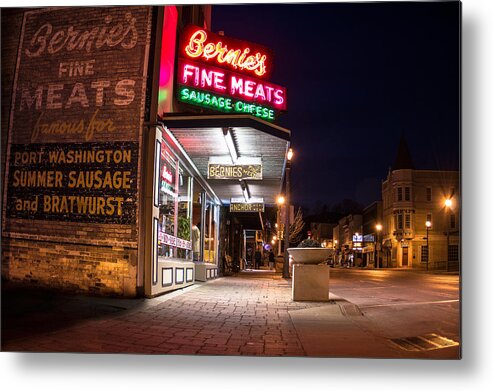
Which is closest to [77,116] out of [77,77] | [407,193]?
[77,77]

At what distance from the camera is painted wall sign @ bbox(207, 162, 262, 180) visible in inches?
483

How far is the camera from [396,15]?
7168 millimetres

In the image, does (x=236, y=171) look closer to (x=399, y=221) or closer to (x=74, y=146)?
(x=74, y=146)

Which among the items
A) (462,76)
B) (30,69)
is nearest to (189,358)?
(462,76)

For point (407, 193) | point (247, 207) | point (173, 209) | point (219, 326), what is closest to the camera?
point (219, 326)

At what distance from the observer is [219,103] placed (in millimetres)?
12789

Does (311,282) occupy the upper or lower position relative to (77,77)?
lower

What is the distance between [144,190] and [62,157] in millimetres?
1552

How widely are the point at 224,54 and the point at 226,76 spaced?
1.02 meters

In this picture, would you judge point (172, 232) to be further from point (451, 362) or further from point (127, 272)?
point (451, 362)

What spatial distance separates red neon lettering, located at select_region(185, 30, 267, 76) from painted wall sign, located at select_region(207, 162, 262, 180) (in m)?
2.83

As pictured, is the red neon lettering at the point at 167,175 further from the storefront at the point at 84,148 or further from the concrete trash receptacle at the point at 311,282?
the concrete trash receptacle at the point at 311,282

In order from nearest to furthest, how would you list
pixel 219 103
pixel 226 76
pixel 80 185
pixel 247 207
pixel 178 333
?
pixel 178 333 < pixel 80 185 < pixel 219 103 < pixel 226 76 < pixel 247 207

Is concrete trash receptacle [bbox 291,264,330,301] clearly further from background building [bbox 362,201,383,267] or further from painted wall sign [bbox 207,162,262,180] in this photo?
background building [bbox 362,201,383,267]
